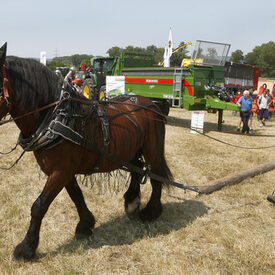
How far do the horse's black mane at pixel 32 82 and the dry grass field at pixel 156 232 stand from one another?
1556 millimetres

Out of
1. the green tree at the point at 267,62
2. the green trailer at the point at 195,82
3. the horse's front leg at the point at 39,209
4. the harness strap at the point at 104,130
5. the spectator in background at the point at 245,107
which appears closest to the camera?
the horse's front leg at the point at 39,209

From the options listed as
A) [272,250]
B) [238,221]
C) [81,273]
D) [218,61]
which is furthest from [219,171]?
[218,61]

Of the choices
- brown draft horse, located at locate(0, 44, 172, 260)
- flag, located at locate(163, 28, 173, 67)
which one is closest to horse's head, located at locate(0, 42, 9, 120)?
brown draft horse, located at locate(0, 44, 172, 260)

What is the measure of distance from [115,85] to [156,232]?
960 centimetres

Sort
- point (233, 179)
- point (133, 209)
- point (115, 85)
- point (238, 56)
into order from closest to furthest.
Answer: point (133, 209)
point (233, 179)
point (115, 85)
point (238, 56)

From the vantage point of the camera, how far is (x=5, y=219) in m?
3.51

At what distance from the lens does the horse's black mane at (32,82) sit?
227cm

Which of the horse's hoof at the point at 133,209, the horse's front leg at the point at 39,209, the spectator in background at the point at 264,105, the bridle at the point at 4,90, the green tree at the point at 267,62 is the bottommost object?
the horse's hoof at the point at 133,209

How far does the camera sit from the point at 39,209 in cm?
256

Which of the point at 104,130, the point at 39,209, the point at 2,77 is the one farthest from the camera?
the point at 104,130

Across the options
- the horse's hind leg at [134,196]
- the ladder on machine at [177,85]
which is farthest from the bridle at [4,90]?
the ladder on machine at [177,85]

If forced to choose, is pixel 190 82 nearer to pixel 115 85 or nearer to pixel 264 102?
pixel 115 85

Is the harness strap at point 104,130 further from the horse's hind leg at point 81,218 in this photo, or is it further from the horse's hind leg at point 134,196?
the horse's hind leg at point 134,196

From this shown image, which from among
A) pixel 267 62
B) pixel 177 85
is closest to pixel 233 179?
pixel 177 85
